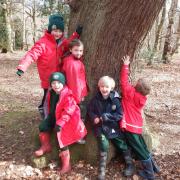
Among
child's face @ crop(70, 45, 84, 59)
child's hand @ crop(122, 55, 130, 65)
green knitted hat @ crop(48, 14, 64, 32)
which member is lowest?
child's hand @ crop(122, 55, 130, 65)

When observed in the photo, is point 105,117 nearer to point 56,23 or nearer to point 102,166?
point 102,166

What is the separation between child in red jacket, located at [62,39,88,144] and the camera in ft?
15.9

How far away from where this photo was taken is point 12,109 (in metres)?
7.93

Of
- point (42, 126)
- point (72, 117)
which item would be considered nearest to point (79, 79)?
point (72, 117)

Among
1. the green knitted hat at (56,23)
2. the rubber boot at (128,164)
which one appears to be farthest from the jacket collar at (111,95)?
the green knitted hat at (56,23)

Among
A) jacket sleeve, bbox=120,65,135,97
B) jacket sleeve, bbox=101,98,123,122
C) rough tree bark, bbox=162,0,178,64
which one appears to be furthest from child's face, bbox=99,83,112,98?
rough tree bark, bbox=162,0,178,64

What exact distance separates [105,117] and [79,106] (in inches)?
19.6

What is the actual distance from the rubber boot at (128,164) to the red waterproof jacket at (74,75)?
42.4 inches

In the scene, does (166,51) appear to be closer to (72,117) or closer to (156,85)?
(156,85)

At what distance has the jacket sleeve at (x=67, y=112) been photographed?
4.64 metres

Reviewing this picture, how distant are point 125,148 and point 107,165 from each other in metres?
0.42

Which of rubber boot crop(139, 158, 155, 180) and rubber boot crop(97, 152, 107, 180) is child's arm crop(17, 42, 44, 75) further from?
rubber boot crop(139, 158, 155, 180)

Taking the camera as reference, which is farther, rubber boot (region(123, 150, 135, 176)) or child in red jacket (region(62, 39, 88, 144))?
rubber boot (region(123, 150, 135, 176))

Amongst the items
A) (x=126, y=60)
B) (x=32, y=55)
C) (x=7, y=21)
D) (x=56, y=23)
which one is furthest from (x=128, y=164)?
(x=7, y=21)
